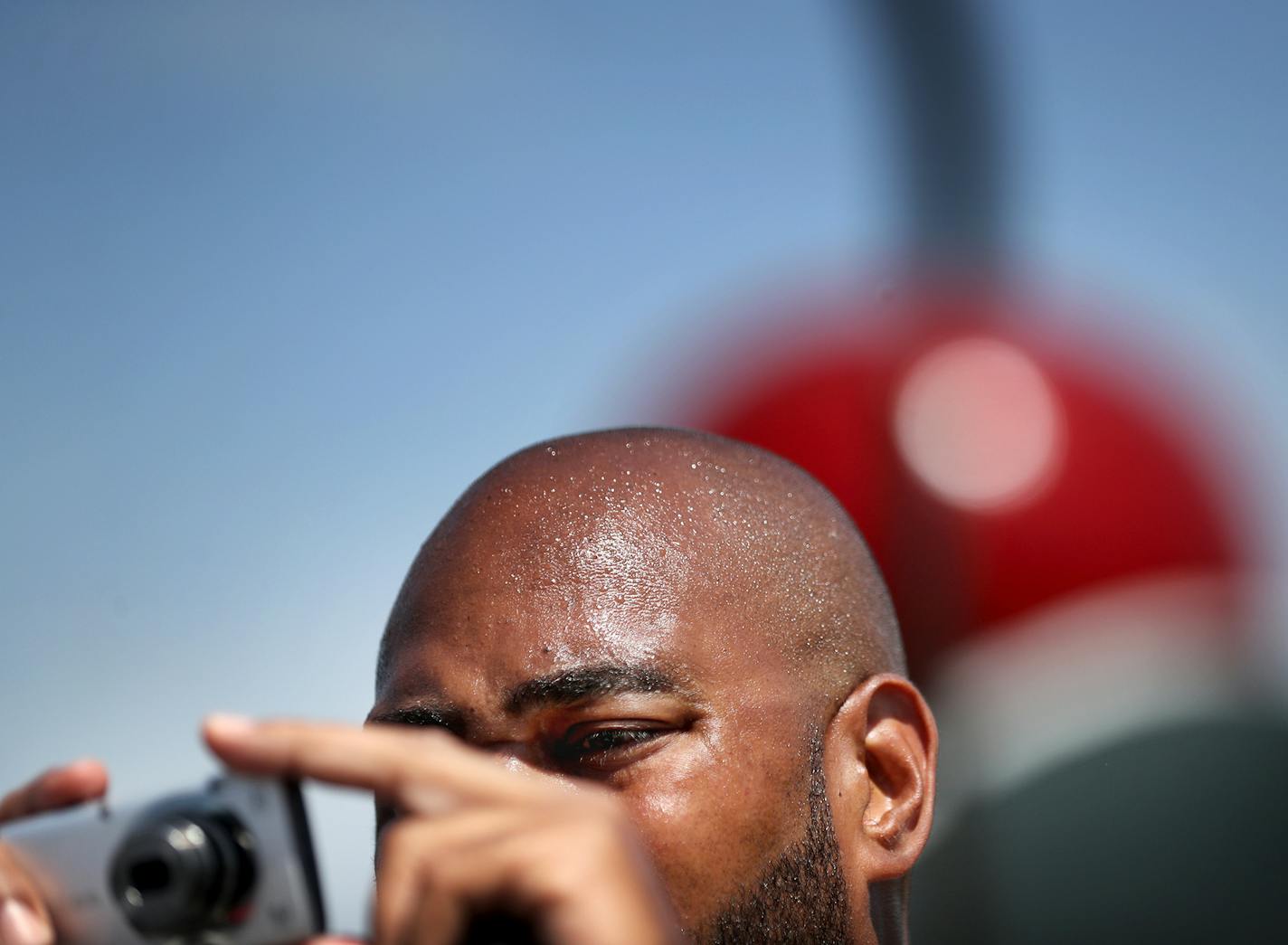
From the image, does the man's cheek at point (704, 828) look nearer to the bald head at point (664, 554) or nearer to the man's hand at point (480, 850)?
the bald head at point (664, 554)

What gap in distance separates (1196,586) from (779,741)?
375 centimetres

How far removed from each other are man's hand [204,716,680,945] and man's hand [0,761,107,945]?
23.6 inches

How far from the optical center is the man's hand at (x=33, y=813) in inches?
78.8

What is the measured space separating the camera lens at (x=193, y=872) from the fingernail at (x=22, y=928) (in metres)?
0.21

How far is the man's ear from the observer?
308cm

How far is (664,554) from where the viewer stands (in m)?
3.13

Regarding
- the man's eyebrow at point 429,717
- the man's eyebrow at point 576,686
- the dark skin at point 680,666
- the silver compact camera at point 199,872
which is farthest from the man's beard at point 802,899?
the silver compact camera at point 199,872

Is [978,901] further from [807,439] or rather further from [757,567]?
[757,567]

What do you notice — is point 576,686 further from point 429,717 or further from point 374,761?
point 374,761

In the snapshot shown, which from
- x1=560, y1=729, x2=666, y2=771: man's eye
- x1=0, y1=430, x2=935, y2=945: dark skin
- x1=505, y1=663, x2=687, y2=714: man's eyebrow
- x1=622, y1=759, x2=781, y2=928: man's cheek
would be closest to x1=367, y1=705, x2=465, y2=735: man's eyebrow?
x1=0, y1=430, x2=935, y2=945: dark skin

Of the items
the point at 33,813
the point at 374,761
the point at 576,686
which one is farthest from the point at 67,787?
the point at 576,686

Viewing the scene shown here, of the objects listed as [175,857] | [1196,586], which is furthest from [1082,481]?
[175,857]

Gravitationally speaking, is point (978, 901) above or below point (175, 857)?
below

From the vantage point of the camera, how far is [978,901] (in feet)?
18.3
